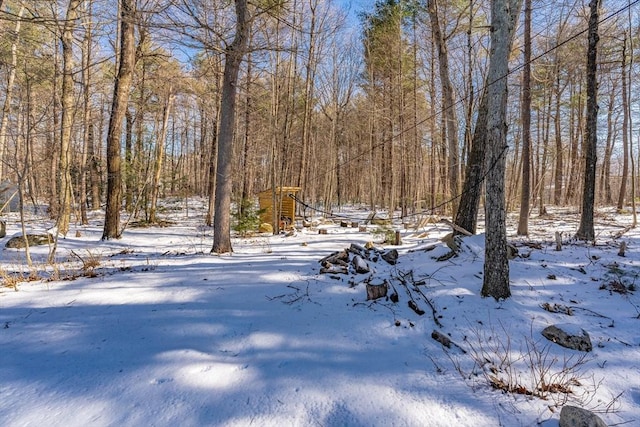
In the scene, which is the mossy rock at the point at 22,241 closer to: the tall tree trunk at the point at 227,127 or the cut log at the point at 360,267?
the tall tree trunk at the point at 227,127

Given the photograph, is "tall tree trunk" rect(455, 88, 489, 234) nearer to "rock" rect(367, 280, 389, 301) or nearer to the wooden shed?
"rock" rect(367, 280, 389, 301)

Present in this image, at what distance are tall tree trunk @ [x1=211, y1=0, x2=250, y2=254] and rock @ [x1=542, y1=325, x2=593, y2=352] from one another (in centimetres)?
490

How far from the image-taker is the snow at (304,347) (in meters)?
1.83

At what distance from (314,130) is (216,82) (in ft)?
33.0

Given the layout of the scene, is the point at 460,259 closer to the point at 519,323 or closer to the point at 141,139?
the point at 519,323

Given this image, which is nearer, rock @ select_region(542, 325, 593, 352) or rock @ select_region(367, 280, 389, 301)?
rock @ select_region(542, 325, 593, 352)

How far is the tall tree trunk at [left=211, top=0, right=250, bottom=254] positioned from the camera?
5629mm

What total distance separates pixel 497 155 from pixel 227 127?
14.5ft

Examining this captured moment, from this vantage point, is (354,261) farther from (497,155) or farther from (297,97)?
(297,97)

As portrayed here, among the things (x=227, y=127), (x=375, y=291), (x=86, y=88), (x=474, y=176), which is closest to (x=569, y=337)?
(x=375, y=291)

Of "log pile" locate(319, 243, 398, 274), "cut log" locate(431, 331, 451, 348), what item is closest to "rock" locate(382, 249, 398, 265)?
"log pile" locate(319, 243, 398, 274)

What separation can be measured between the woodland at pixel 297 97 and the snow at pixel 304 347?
2.93 feet

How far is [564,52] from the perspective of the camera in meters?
13.8

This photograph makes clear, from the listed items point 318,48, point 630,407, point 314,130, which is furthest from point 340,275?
point 314,130
